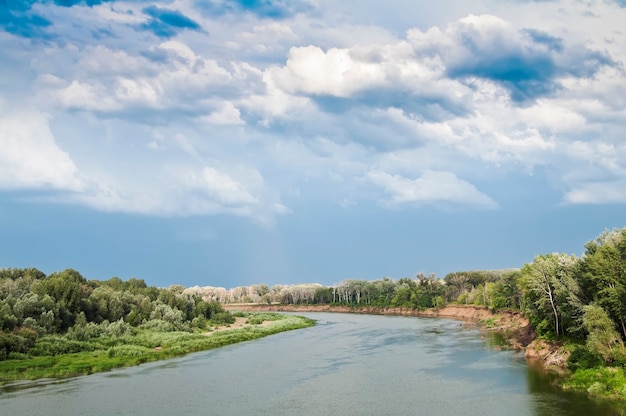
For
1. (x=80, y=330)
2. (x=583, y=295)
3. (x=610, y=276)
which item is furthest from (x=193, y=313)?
(x=610, y=276)

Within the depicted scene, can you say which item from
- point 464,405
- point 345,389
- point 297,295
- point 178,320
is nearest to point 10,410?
point 345,389

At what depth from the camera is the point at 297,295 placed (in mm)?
188875

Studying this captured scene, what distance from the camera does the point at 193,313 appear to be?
305 feet

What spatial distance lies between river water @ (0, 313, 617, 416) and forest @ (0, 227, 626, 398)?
14.0 ft

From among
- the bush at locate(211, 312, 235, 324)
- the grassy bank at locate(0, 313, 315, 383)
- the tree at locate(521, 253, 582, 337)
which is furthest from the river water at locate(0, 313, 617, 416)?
the bush at locate(211, 312, 235, 324)

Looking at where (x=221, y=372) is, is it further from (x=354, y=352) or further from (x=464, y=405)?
(x=464, y=405)

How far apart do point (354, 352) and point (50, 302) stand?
3488 cm

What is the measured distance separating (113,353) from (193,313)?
3941cm

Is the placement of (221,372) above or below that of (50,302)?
below

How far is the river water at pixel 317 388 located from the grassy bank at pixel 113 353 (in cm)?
275

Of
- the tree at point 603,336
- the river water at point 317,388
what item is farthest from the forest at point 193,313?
the river water at point 317,388

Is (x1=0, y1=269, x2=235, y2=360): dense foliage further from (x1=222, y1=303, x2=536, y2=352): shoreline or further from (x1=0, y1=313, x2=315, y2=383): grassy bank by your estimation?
(x1=222, y1=303, x2=536, y2=352): shoreline

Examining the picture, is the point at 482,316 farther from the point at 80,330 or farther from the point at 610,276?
the point at 80,330

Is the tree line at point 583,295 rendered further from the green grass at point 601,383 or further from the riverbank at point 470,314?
the riverbank at point 470,314
